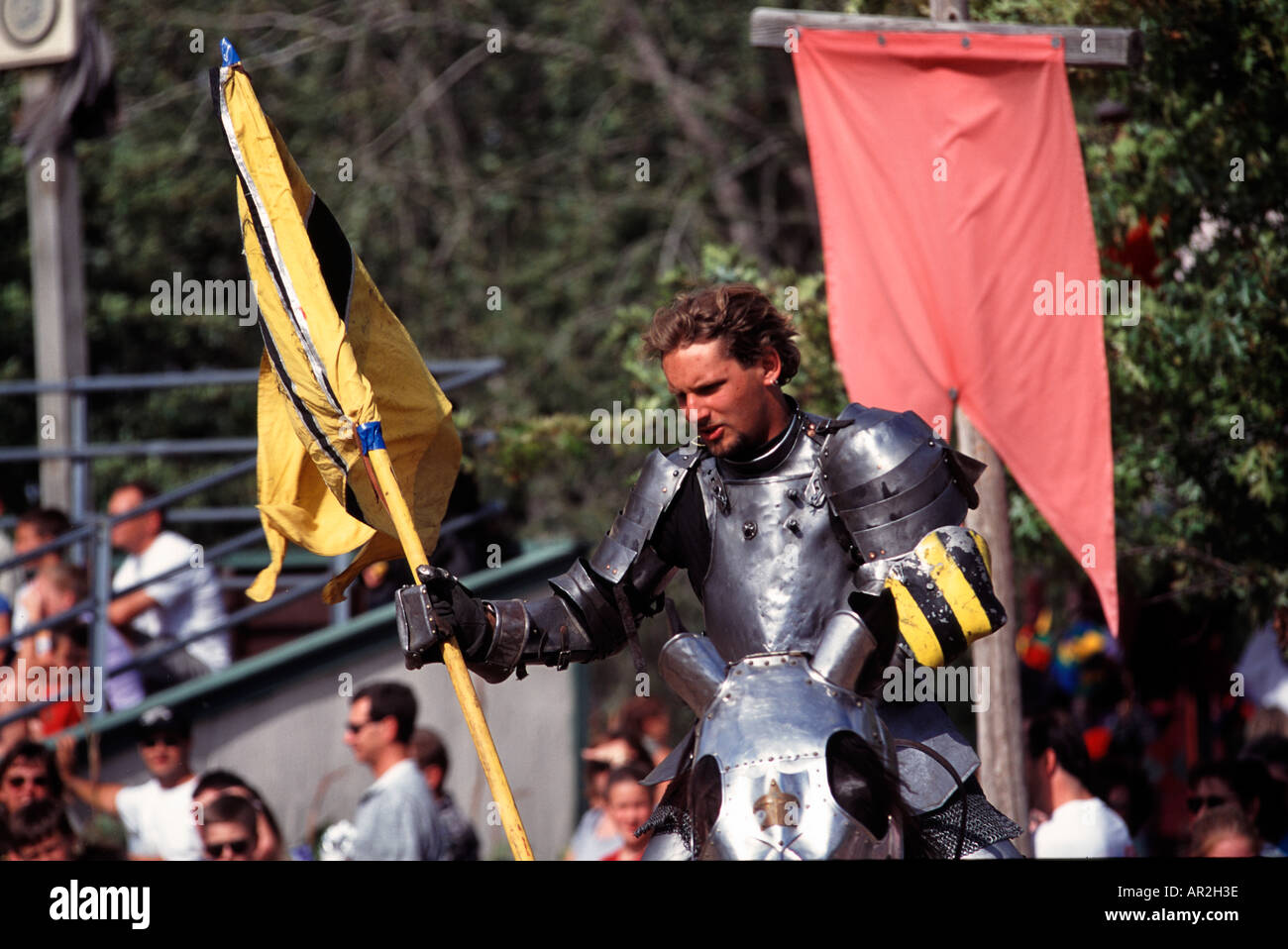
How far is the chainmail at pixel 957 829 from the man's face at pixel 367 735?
115 inches

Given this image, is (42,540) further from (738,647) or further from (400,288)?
(400,288)

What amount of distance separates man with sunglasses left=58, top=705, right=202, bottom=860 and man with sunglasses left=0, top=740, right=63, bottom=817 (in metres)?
0.33

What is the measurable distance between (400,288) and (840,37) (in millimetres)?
8091

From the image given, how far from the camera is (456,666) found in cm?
408

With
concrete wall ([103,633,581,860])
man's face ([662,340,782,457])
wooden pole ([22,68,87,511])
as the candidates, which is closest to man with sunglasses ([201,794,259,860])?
concrete wall ([103,633,581,860])

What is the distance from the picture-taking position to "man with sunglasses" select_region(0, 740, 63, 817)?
6.82 metres

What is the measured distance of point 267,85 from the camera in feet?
45.4

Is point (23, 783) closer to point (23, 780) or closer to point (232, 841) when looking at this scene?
point (23, 780)

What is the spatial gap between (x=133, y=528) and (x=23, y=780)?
1.52m

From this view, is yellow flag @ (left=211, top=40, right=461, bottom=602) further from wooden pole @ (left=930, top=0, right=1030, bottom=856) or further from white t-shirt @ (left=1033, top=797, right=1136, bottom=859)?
white t-shirt @ (left=1033, top=797, right=1136, bottom=859)

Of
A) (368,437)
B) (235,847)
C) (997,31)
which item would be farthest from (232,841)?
(997,31)

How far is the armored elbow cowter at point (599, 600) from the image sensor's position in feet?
14.1
